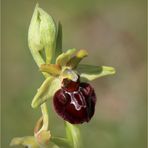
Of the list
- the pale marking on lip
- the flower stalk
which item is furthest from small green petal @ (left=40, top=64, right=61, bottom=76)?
the pale marking on lip

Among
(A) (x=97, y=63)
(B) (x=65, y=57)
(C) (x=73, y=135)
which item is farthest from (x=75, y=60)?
(A) (x=97, y=63)

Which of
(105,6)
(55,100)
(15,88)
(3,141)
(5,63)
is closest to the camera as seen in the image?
(55,100)

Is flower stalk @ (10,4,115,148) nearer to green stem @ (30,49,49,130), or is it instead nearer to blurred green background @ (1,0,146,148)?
green stem @ (30,49,49,130)

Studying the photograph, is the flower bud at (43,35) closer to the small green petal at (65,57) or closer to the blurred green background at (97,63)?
the small green petal at (65,57)

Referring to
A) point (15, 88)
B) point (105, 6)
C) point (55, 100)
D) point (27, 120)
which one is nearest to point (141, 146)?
point (27, 120)

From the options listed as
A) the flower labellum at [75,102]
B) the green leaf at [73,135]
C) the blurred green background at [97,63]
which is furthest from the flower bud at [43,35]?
the blurred green background at [97,63]

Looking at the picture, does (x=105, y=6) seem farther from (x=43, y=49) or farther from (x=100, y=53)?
(x=43, y=49)
